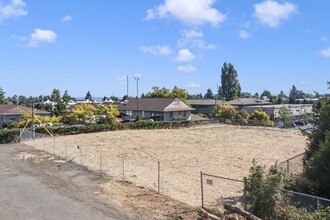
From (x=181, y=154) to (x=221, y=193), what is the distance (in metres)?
13.3

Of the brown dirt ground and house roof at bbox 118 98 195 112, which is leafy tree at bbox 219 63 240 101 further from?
the brown dirt ground

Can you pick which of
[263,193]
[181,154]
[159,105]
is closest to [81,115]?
[159,105]

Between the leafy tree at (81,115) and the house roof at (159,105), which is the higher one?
Answer: the house roof at (159,105)

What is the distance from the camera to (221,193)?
56.1 feet

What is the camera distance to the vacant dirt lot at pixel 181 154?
61.3 feet

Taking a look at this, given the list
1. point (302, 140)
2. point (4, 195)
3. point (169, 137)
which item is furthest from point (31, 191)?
point (302, 140)

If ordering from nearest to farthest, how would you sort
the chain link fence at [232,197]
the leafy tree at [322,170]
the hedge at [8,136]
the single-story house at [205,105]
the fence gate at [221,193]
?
the chain link fence at [232,197] < the leafy tree at [322,170] < the fence gate at [221,193] < the hedge at [8,136] < the single-story house at [205,105]

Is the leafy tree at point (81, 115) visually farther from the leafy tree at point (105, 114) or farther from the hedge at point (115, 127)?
the hedge at point (115, 127)

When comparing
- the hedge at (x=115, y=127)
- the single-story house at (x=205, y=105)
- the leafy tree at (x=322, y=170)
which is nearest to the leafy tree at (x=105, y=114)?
the hedge at (x=115, y=127)

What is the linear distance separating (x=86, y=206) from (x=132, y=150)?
1771 centimetres

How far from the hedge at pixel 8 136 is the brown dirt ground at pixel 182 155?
3239 mm

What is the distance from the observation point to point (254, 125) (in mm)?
58344

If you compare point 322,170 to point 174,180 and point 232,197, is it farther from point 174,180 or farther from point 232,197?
point 174,180

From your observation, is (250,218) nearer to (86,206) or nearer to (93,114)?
(86,206)
